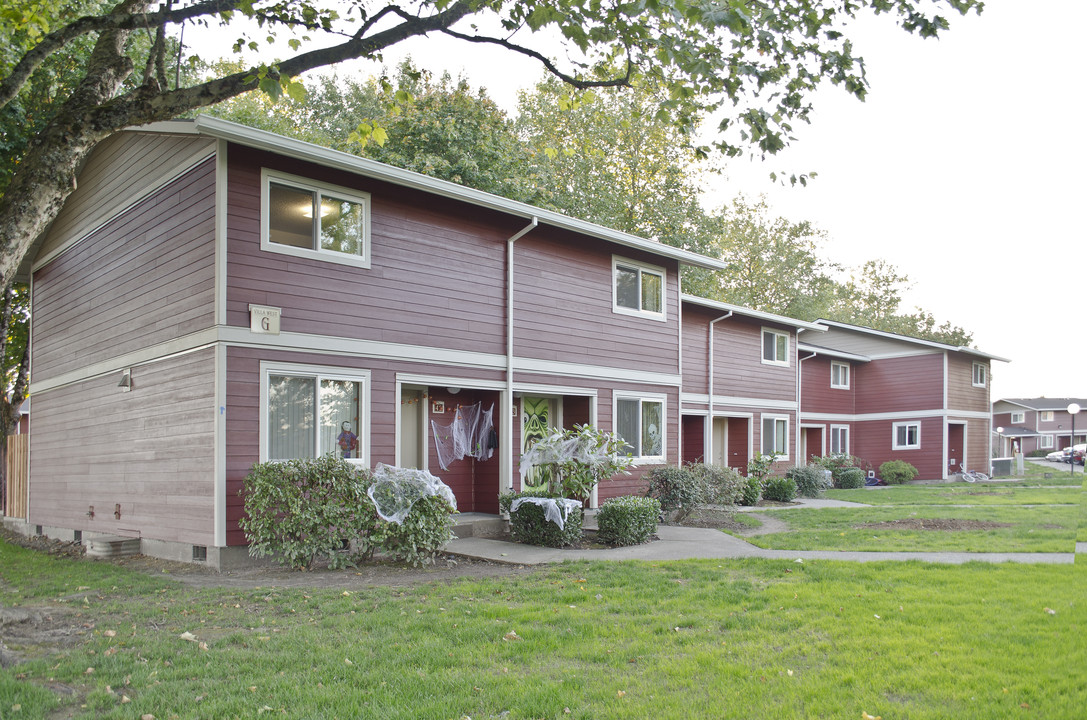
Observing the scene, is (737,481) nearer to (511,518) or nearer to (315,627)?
(511,518)

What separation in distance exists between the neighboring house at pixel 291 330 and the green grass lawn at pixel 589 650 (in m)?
3.12

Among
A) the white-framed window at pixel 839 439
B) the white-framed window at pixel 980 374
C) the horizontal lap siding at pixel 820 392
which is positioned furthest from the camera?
the white-framed window at pixel 980 374

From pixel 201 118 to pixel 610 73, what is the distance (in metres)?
5.41

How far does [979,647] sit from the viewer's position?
5.40m

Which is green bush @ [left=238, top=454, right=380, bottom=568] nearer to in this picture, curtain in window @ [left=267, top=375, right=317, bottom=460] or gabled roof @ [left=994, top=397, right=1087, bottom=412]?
curtain in window @ [left=267, top=375, right=317, bottom=460]

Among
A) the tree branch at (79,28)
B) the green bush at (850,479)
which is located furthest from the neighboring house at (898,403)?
the tree branch at (79,28)

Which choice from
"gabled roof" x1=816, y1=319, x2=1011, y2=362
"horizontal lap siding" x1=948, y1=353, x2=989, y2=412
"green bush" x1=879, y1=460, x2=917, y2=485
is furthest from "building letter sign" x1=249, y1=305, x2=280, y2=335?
"horizontal lap siding" x1=948, y1=353, x2=989, y2=412

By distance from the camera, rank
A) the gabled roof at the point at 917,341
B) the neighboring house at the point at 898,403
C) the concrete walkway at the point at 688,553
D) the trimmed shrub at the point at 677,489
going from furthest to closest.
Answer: the gabled roof at the point at 917,341 < the neighboring house at the point at 898,403 < the trimmed shrub at the point at 677,489 < the concrete walkway at the point at 688,553

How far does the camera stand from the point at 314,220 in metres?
11.4

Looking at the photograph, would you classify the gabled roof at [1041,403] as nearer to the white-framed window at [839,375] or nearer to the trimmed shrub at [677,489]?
the white-framed window at [839,375]

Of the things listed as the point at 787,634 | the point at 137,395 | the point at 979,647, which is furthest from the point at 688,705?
the point at 137,395

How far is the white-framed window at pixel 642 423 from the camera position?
53.3ft

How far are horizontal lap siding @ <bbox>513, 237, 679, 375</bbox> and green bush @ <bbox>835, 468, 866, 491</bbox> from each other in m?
12.9

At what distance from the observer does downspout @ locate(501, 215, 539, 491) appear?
13.8 m
